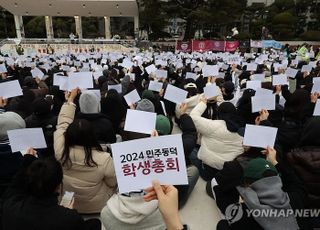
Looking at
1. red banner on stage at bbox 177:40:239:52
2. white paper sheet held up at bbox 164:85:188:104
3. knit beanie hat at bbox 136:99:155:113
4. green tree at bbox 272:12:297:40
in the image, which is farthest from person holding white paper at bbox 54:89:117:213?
green tree at bbox 272:12:297:40

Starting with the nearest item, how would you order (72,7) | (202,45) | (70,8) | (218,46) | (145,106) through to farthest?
(145,106), (218,46), (202,45), (72,7), (70,8)

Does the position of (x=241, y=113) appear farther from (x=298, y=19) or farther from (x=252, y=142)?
(x=298, y=19)

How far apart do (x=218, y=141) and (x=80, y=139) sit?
1.47 metres

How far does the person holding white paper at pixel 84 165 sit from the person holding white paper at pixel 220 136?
112 centimetres

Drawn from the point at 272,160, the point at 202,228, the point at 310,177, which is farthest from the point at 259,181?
the point at 202,228

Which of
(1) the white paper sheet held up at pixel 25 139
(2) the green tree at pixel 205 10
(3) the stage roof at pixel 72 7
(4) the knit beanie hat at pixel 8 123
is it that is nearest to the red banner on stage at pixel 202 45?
(2) the green tree at pixel 205 10

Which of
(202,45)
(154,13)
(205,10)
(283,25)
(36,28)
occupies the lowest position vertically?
(202,45)

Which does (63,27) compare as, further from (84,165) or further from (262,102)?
(84,165)

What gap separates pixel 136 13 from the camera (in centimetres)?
3319

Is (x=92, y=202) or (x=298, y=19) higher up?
(x=298, y=19)

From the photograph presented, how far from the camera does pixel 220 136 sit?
3.15 metres

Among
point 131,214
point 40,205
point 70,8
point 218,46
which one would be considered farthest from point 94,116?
point 70,8

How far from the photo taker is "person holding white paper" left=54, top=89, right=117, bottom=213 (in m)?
2.45

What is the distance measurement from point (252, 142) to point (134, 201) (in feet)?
3.29
